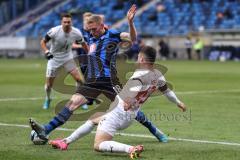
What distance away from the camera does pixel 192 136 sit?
1216 centimetres

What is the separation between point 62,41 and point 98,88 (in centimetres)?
628

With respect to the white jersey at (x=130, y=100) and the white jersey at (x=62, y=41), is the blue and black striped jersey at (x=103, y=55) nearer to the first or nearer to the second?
the white jersey at (x=130, y=100)

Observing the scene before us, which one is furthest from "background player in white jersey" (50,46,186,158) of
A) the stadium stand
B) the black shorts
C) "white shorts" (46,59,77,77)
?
the stadium stand

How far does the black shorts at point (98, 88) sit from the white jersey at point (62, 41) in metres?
5.20

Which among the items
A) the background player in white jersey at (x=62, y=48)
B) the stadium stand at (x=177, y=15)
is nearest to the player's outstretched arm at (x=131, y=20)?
the background player in white jersey at (x=62, y=48)

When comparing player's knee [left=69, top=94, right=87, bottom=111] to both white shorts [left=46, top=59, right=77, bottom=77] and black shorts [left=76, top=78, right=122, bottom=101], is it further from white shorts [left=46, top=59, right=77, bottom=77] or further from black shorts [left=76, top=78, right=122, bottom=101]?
white shorts [left=46, top=59, right=77, bottom=77]

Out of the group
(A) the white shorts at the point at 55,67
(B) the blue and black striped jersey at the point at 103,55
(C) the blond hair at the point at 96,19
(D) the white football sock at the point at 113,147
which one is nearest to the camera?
(D) the white football sock at the point at 113,147

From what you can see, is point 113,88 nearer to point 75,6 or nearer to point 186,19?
point 186,19

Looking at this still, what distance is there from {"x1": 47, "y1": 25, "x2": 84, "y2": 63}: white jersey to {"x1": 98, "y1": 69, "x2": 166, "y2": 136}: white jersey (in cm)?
686

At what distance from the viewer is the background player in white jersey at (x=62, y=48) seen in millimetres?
17406

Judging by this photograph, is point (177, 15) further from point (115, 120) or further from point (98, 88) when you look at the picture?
point (115, 120)

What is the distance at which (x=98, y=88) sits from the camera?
11914 millimetres

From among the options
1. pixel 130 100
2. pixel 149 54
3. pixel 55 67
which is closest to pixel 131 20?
pixel 149 54

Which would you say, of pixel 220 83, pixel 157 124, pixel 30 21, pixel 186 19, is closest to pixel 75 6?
pixel 30 21
